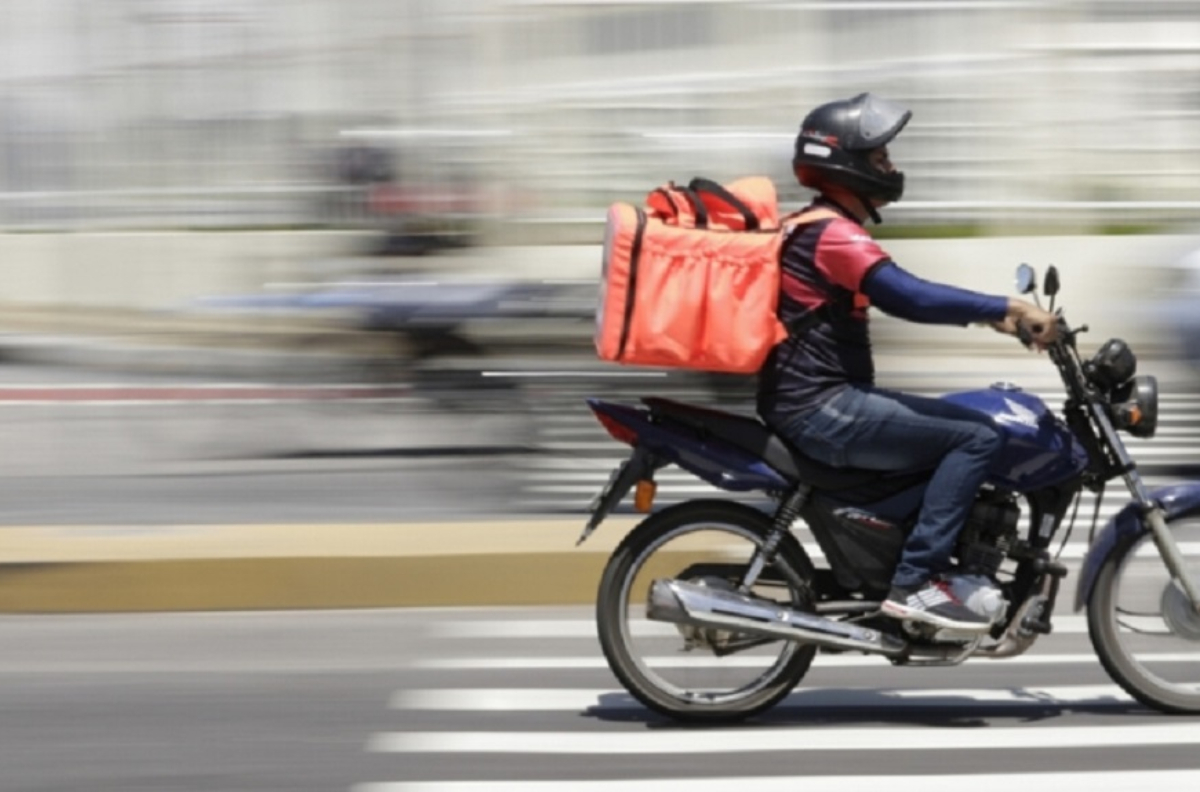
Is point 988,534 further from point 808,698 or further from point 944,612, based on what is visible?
point 808,698

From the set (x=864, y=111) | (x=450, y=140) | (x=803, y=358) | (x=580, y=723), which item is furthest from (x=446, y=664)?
(x=450, y=140)

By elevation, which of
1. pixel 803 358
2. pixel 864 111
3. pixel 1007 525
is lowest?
pixel 1007 525

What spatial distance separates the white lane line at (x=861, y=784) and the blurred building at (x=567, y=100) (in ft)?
46.8

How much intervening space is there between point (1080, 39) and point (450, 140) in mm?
5559

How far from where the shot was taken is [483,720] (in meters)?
6.76

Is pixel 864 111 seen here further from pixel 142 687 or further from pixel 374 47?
pixel 374 47

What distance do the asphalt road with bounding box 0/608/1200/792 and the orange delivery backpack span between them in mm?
1088

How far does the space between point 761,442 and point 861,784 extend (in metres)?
1.05

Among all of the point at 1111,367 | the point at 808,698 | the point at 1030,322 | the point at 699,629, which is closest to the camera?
the point at 1030,322

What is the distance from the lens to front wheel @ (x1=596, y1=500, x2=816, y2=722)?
6641 millimetres

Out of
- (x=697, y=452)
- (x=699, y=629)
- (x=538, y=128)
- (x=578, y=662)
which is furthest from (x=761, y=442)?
(x=538, y=128)

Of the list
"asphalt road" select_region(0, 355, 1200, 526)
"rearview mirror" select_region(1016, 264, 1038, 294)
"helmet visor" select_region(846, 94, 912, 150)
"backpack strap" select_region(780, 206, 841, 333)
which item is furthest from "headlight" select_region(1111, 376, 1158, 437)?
"asphalt road" select_region(0, 355, 1200, 526)

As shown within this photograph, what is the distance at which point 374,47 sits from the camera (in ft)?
68.5

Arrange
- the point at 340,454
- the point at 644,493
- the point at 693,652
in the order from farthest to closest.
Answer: the point at 340,454
the point at 693,652
the point at 644,493
